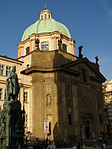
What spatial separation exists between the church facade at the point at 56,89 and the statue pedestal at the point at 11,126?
54.3ft

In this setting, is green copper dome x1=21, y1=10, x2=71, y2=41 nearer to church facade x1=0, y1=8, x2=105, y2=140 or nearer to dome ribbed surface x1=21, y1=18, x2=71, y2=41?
dome ribbed surface x1=21, y1=18, x2=71, y2=41

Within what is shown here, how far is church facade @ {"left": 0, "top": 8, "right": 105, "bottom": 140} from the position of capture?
127ft

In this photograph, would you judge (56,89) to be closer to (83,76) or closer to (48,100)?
(48,100)

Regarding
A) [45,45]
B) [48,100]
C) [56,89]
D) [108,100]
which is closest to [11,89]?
[48,100]

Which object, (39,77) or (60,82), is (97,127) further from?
(39,77)

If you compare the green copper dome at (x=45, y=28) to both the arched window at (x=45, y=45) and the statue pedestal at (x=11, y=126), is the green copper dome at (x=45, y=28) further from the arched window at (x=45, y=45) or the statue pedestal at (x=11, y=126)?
the statue pedestal at (x=11, y=126)

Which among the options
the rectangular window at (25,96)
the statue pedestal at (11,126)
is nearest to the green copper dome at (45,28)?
the rectangular window at (25,96)

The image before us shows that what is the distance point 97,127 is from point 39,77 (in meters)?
16.4

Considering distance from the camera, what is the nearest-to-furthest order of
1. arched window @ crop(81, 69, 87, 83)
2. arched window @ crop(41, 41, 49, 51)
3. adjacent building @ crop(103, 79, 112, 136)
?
arched window @ crop(81, 69, 87, 83)
arched window @ crop(41, 41, 49, 51)
adjacent building @ crop(103, 79, 112, 136)

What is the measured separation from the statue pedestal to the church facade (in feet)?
54.3

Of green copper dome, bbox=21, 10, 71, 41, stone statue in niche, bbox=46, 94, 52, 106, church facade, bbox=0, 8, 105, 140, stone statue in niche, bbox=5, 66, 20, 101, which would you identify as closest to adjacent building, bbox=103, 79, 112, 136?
church facade, bbox=0, 8, 105, 140

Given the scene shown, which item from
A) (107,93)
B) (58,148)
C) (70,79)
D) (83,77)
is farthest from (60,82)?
(107,93)

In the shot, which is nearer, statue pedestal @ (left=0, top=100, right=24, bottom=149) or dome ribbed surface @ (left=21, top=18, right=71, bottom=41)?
statue pedestal @ (left=0, top=100, right=24, bottom=149)

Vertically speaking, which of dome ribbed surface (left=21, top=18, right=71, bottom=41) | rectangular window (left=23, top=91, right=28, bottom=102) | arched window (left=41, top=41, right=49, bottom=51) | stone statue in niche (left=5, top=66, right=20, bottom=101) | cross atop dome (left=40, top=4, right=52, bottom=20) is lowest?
stone statue in niche (left=5, top=66, right=20, bottom=101)
